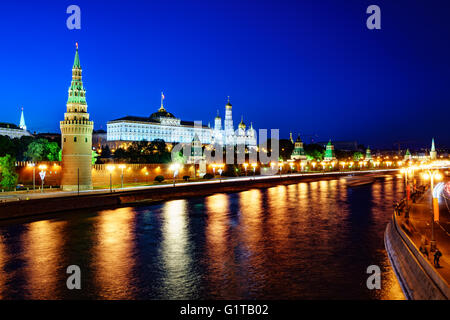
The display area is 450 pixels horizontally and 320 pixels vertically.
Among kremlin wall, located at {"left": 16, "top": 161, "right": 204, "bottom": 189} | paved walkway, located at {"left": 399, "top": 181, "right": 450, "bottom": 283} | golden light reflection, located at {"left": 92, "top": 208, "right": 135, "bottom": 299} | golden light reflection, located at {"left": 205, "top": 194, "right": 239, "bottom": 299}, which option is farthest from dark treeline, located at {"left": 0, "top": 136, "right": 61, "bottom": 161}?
paved walkway, located at {"left": 399, "top": 181, "right": 450, "bottom": 283}

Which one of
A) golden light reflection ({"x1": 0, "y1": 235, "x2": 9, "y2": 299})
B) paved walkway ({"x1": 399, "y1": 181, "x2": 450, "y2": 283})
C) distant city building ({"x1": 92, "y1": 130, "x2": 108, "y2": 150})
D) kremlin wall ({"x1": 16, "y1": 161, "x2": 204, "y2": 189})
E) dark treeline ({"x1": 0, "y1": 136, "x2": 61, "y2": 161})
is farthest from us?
distant city building ({"x1": 92, "y1": 130, "x2": 108, "y2": 150})

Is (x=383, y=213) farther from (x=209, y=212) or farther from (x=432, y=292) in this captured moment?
(x=432, y=292)

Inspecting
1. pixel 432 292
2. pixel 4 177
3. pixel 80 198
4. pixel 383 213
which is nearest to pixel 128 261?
pixel 432 292

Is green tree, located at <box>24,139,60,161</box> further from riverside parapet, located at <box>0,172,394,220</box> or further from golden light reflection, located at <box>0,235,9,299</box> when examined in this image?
golden light reflection, located at <box>0,235,9,299</box>

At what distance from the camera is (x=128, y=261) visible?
54.8 feet

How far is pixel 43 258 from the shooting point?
17.2 metres

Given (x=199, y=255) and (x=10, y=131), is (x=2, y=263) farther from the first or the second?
(x=10, y=131)

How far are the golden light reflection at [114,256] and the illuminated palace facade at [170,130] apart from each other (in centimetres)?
10020

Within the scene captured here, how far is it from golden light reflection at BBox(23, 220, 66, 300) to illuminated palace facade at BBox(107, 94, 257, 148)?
103m

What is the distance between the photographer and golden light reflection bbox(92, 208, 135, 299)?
13281mm

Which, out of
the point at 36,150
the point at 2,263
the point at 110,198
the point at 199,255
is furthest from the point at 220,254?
the point at 36,150

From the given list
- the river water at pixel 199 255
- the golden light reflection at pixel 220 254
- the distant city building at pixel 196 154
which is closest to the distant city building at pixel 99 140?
the distant city building at pixel 196 154

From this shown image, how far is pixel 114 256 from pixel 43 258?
2.99m
